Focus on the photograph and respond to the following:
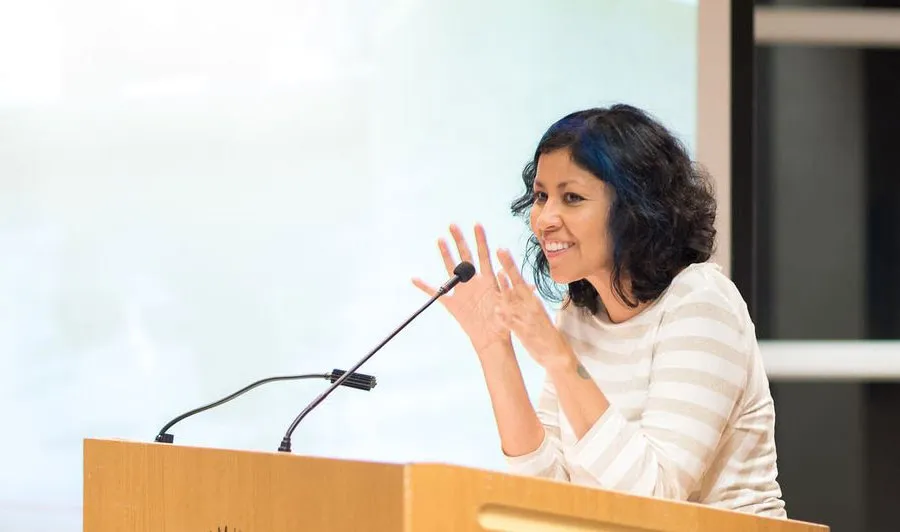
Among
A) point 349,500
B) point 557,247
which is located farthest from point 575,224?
point 349,500

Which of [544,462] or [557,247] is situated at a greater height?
[557,247]

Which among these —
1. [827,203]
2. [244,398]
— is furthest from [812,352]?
[244,398]

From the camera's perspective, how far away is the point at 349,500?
1.15 m

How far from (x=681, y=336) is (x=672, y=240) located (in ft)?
0.82

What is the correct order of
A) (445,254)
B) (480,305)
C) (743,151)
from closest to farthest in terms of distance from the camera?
(480,305) → (445,254) → (743,151)

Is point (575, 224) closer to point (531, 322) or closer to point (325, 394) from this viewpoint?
point (531, 322)

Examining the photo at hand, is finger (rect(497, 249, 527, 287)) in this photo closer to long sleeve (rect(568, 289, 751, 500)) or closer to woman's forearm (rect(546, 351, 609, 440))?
woman's forearm (rect(546, 351, 609, 440))

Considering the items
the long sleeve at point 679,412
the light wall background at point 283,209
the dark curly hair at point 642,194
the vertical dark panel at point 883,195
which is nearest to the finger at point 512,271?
the long sleeve at point 679,412

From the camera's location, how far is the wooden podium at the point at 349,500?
3.60ft

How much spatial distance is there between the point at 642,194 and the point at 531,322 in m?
0.42

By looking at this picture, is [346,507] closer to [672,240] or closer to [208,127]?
[672,240]

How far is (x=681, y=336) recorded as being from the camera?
1841 millimetres

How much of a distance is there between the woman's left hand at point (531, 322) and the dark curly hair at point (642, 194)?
32 centimetres

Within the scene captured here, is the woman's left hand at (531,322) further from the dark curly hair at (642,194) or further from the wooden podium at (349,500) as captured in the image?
the wooden podium at (349,500)
